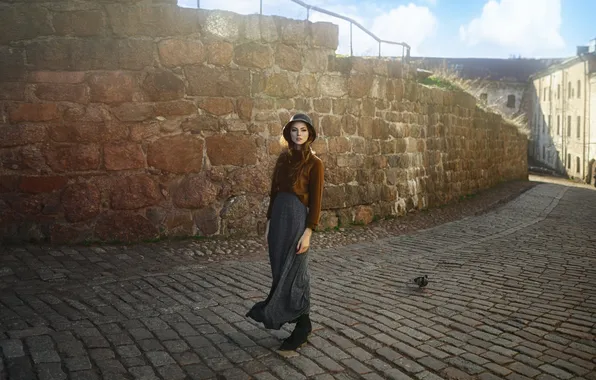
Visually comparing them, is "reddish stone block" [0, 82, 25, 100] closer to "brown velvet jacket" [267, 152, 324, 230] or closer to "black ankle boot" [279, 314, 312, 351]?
"brown velvet jacket" [267, 152, 324, 230]

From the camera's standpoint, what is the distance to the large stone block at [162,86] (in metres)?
7.11

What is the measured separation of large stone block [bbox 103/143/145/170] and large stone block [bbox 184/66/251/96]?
3.60 ft

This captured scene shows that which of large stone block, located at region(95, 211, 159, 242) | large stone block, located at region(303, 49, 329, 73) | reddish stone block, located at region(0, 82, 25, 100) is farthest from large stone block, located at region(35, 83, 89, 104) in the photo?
large stone block, located at region(303, 49, 329, 73)

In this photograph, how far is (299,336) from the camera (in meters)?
3.90

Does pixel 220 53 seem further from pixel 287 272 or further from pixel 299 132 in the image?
pixel 287 272

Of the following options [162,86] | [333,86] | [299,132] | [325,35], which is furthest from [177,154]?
[299,132]

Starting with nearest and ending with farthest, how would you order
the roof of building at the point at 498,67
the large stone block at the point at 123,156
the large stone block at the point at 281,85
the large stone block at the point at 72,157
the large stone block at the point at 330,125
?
the large stone block at the point at 72,157, the large stone block at the point at 123,156, the large stone block at the point at 281,85, the large stone block at the point at 330,125, the roof of building at the point at 498,67

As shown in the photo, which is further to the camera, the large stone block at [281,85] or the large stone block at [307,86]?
the large stone block at [307,86]

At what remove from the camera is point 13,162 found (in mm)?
6539

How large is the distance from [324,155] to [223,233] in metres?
2.37

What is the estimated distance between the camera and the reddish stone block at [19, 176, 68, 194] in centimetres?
658

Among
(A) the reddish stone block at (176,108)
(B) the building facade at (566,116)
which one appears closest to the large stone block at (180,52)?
(A) the reddish stone block at (176,108)

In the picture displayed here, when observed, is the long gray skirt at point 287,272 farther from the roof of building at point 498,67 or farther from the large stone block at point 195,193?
the roof of building at point 498,67

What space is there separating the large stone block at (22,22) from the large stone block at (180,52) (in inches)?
54.5
